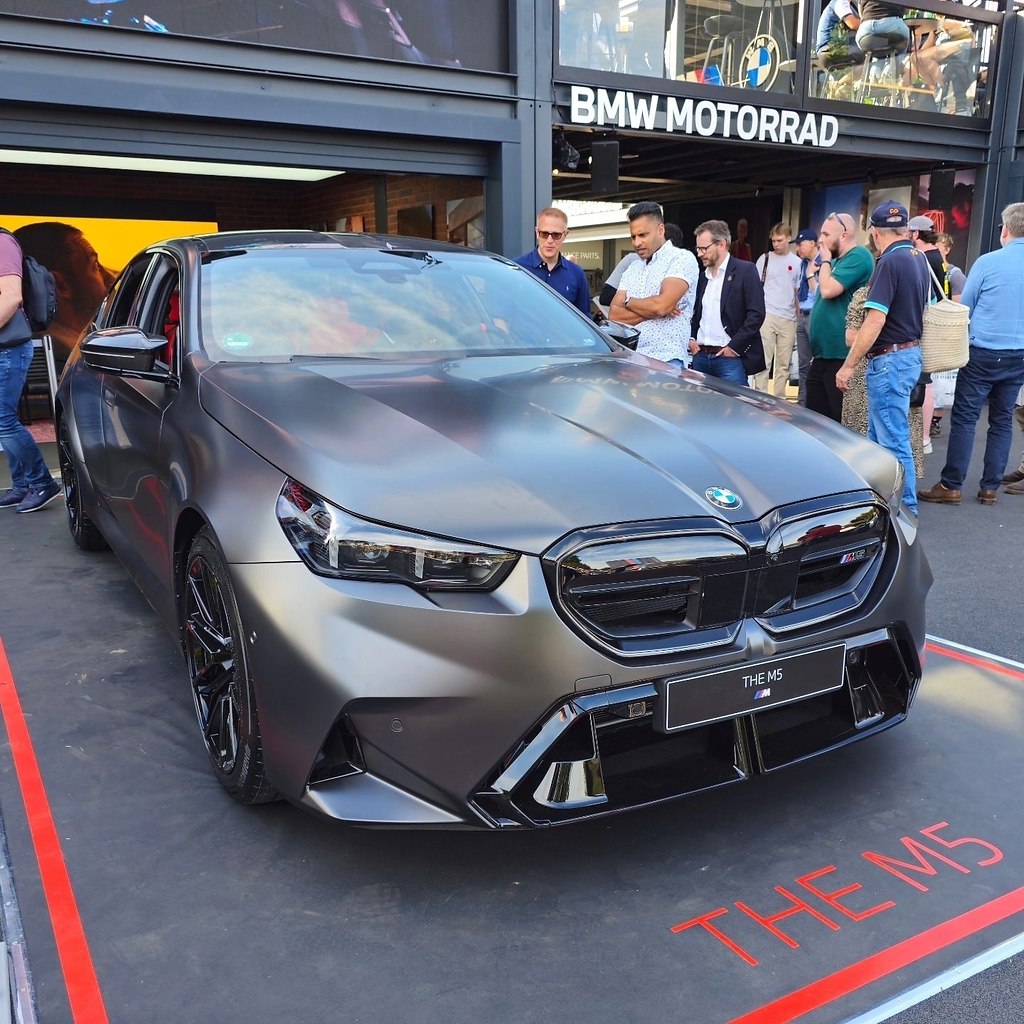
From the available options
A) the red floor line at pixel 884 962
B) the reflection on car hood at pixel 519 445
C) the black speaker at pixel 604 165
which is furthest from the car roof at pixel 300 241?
the black speaker at pixel 604 165

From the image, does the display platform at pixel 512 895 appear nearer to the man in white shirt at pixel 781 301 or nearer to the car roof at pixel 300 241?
the car roof at pixel 300 241

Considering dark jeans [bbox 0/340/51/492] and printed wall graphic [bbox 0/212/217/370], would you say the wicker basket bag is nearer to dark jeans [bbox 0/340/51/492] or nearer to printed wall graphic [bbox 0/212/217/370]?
dark jeans [bbox 0/340/51/492]

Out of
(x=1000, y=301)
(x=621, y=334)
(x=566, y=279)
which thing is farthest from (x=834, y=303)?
(x=621, y=334)

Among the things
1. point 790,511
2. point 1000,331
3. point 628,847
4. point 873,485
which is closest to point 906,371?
point 1000,331

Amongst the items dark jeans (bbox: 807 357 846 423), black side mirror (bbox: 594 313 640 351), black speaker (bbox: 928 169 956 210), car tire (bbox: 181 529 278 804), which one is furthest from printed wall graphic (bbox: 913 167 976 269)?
car tire (bbox: 181 529 278 804)

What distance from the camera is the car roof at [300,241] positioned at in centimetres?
372

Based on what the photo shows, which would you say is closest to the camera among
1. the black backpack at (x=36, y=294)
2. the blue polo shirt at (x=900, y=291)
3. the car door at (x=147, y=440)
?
the car door at (x=147, y=440)

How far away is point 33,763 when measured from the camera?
3.01 meters

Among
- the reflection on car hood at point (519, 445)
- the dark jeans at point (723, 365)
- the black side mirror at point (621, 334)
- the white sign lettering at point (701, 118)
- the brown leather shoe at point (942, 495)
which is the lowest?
the brown leather shoe at point (942, 495)

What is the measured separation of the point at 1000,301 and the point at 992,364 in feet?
1.35

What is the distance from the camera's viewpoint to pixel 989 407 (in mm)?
6500

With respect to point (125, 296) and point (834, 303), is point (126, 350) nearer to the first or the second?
point (125, 296)

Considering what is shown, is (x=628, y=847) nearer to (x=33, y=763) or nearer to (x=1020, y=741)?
(x=1020, y=741)

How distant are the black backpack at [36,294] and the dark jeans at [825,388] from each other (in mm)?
5003
